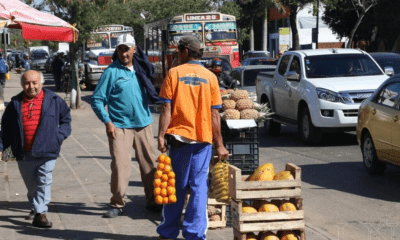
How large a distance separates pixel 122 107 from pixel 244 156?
137 centimetres

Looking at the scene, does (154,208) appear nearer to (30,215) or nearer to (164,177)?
(30,215)

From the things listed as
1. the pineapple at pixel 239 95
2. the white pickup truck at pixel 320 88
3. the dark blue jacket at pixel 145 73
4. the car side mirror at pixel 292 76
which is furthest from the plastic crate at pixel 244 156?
the car side mirror at pixel 292 76

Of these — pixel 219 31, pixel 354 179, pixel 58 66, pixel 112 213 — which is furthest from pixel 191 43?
pixel 58 66

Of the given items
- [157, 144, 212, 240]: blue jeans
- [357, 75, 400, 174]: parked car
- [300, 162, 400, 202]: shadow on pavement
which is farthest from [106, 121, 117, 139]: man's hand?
[357, 75, 400, 174]: parked car

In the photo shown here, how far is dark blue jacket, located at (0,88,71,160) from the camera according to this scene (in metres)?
7.04

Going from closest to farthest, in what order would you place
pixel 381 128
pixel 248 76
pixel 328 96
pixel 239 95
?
pixel 239 95, pixel 381 128, pixel 328 96, pixel 248 76

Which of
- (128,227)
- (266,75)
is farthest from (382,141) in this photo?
(266,75)

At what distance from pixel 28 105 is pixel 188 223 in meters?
2.24

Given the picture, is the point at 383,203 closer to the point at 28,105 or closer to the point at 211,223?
the point at 211,223

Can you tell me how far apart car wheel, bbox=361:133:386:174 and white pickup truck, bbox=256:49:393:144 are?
272 cm

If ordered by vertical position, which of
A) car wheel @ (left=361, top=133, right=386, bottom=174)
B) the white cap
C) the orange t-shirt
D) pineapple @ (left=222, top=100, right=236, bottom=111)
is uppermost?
the white cap

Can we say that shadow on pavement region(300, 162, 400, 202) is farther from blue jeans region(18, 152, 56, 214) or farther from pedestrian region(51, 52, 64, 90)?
pedestrian region(51, 52, 64, 90)

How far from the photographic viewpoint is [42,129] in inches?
278

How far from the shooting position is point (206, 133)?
19.4 feet
